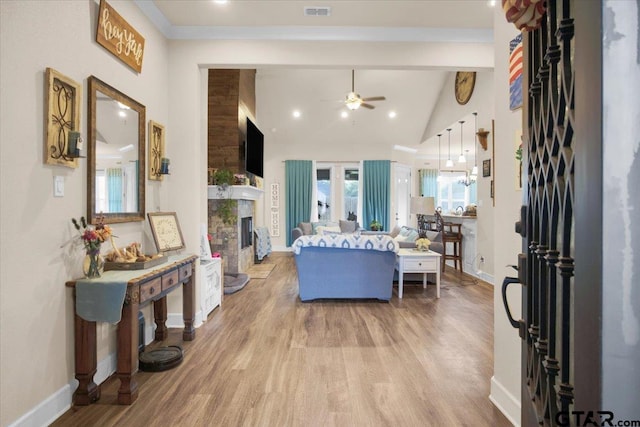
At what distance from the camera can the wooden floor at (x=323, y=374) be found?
198cm

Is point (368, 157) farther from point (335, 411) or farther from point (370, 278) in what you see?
point (335, 411)

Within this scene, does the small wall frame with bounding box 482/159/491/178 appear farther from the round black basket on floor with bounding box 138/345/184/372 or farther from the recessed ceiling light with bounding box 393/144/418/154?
the round black basket on floor with bounding box 138/345/184/372

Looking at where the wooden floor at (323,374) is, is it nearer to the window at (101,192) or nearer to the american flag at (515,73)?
the window at (101,192)

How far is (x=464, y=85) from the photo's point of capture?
252 inches

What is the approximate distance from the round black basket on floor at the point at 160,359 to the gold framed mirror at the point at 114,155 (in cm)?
107

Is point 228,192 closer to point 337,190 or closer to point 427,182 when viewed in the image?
point 337,190

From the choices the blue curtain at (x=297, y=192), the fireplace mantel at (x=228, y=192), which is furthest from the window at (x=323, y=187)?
the fireplace mantel at (x=228, y=192)

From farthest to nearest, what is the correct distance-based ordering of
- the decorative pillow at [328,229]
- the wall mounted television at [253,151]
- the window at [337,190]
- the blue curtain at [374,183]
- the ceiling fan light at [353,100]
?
the window at [337,190], the blue curtain at [374,183], the decorative pillow at [328,229], the wall mounted television at [253,151], the ceiling fan light at [353,100]

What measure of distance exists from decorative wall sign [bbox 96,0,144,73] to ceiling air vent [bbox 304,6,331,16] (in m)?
1.44

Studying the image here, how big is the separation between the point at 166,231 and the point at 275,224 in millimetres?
6246

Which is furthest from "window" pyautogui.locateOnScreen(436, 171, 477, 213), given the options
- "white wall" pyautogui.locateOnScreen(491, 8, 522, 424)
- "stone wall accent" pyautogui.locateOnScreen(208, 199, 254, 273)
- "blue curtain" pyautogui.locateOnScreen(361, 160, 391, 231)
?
"white wall" pyautogui.locateOnScreen(491, 8, 522, 424)

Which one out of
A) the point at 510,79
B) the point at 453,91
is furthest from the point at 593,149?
the point at 453,91

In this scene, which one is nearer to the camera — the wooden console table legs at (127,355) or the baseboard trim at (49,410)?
the baseboard trim at (49,410)

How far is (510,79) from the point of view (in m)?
1.99
